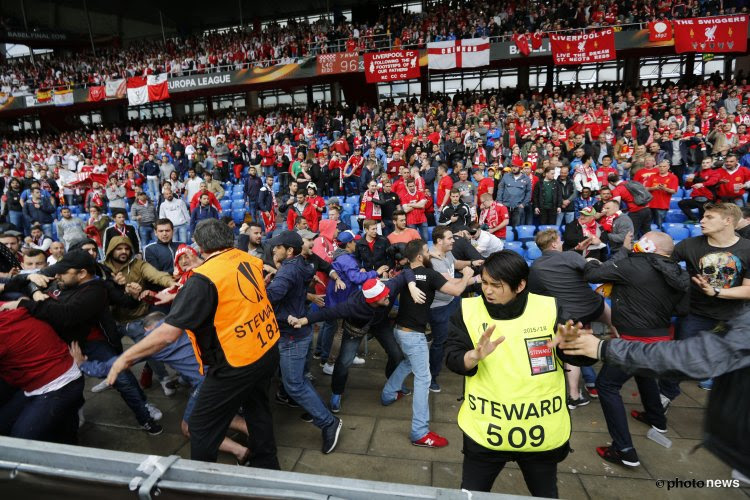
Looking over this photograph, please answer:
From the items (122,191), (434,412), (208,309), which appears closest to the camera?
(208,309)

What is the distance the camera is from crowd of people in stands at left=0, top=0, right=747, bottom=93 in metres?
17.7

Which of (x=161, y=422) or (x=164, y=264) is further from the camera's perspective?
(x=164, y=264)

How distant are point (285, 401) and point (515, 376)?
302 centimetres

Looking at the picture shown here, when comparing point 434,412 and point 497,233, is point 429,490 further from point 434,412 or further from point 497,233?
point 497,233

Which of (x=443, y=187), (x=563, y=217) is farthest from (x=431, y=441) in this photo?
(x=563, y=217)

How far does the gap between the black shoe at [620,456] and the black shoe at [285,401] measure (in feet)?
9.15

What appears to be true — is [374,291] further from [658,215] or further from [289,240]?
[658,215]

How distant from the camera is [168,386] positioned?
4.70m

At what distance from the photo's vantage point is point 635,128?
12578 millimetres

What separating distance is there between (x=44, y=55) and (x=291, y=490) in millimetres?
43265

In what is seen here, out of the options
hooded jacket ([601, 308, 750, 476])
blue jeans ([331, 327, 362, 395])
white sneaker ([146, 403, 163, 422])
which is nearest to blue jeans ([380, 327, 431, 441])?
blue jeans ([331, 327, 362, 395])

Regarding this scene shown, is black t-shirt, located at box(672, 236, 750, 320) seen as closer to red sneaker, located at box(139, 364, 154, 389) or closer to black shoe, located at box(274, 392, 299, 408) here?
black shoe, located at box(274, 392, 299, 408)

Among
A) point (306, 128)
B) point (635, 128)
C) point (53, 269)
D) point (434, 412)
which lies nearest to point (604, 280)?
point (434, 412)

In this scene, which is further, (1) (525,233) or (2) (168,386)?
(1) (525,233)
